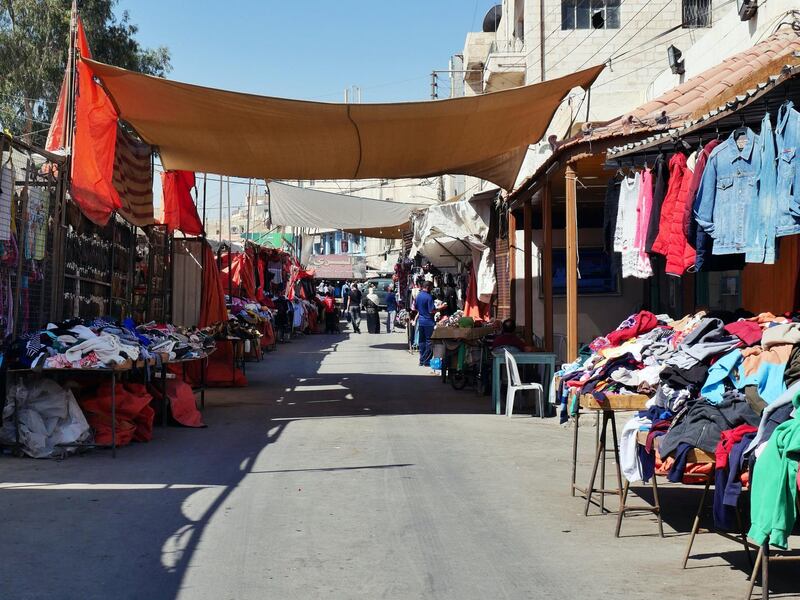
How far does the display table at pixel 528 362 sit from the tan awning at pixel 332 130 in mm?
3256

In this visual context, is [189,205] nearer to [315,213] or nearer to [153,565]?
[315,213]

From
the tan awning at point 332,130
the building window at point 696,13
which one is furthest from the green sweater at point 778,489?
the building window at point 696,13

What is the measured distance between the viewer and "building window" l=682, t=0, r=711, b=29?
2709 cm

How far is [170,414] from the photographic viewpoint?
11.9 metres

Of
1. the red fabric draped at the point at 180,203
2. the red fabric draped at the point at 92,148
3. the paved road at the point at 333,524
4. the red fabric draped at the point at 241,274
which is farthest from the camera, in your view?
the red fabric draped at the point at 241,274

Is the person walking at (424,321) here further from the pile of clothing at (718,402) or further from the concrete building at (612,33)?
the pile of clothing at (718,402)

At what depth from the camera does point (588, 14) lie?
27188 mm

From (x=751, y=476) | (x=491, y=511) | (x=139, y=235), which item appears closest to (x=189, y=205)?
(x=139, y=235)

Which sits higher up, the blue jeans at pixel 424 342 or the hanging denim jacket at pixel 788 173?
the hanging denim jacket at pixel 788 173

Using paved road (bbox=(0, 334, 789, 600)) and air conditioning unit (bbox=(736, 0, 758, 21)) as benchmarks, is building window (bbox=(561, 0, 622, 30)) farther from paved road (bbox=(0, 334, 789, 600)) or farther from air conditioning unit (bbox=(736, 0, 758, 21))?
paved road (bbox=(0, 334, 789, 600))

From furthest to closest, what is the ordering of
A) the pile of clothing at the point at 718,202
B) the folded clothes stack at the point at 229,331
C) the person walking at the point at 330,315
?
1. the person walking at the point at 330,315
2. the folded clothes stack at the point at 229,331
3. the pile of clothing at the point at 718,202

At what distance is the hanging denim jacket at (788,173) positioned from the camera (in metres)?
5.96

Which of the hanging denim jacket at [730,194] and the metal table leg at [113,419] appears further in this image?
the metal table leg at [113,419]

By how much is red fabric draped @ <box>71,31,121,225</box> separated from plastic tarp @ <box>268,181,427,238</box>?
391 inches
